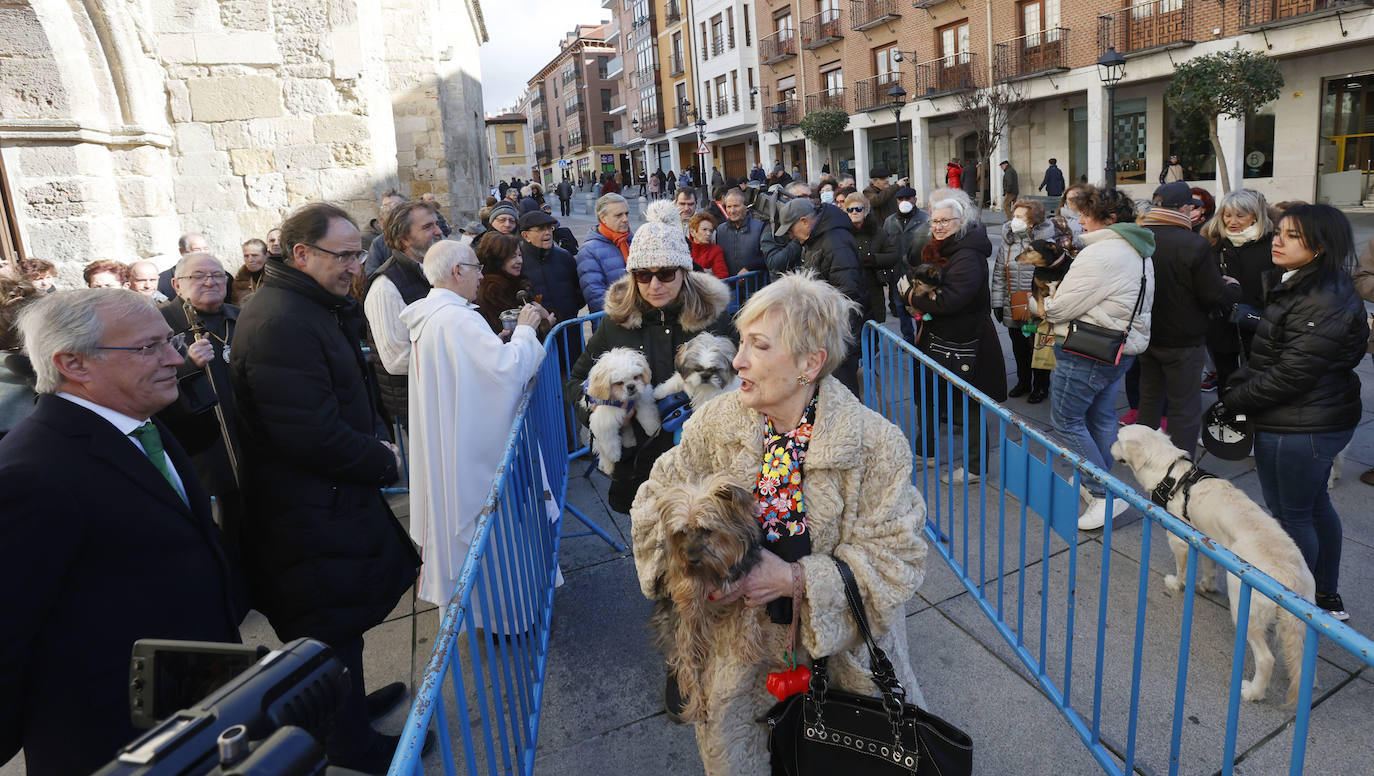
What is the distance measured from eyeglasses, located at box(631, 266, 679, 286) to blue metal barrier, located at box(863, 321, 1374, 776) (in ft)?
4.41

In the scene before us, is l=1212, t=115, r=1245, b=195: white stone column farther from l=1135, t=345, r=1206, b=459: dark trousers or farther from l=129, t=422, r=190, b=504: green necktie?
l=129, t=422, r=190, b=504: green necktie

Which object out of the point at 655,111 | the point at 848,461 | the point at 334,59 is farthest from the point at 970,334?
the point at 655,111

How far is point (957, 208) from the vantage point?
16.3 feet

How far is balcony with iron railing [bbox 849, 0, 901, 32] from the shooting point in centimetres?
2938

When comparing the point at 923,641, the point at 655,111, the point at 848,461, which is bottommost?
the point at 923,641

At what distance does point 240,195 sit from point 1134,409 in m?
8.14

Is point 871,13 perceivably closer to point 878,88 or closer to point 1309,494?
point 878,88

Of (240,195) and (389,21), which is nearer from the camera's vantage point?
(240,195)

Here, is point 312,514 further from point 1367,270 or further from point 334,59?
point 1367,270

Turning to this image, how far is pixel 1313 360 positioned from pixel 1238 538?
891mm

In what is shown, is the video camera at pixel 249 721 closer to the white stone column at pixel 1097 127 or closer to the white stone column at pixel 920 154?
the white stone column at pixel 1097 127

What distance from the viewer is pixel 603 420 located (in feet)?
10.5

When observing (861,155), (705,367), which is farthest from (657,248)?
(861,155)

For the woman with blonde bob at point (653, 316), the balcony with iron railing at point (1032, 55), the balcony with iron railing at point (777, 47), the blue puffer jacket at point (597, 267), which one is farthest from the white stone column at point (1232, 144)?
the woman with blonde bob at point (653, 316)
